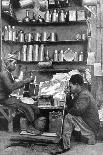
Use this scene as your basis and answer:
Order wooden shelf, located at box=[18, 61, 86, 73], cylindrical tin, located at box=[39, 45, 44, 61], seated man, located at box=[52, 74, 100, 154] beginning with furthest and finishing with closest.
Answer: cylindrical tin, located at box=[39, 45, 44, 61]
wooden shelf, located at box=[18, 61, 86, 73]
seated man, located at box=[52, 74, 100, 154]

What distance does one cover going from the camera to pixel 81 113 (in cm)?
444

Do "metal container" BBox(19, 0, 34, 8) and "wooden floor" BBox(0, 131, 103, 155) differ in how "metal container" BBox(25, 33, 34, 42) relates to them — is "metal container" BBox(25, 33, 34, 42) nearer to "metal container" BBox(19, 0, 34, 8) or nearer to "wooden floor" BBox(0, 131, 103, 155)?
"metal container" BBox(19, 0, 34, 8)

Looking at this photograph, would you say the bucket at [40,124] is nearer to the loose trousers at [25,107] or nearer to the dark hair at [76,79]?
the loose trousers at [25,107]

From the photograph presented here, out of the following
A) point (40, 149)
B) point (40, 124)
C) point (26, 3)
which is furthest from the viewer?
point (26, 3)

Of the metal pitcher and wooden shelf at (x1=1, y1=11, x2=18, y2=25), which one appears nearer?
wooden shelf at (x1=1, y1=11, x2=18, y2=25)

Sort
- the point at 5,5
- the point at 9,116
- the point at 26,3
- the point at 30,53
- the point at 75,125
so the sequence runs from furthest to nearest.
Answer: the point at 26,3 → the point at 30,53 → the point at 5,5 → the point at 9,116 → the point at 75,125

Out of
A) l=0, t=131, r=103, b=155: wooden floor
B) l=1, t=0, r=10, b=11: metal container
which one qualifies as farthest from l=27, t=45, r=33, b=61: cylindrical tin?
l=0, t=131, r=103, b=155: wooden floor

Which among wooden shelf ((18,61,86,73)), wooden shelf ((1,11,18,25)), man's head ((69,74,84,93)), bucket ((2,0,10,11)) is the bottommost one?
man's head ((69,74,84,93))

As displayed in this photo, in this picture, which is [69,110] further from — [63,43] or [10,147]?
[63,43]

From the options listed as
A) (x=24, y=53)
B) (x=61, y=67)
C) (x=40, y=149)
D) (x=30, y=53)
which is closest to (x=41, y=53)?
(x=30, y=53)

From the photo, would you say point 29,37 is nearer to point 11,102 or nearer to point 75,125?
point 11,102

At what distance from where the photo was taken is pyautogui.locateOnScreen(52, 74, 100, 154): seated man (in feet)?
14.3

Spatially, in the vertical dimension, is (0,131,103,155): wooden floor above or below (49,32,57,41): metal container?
below

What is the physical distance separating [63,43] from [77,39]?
1.26ft
